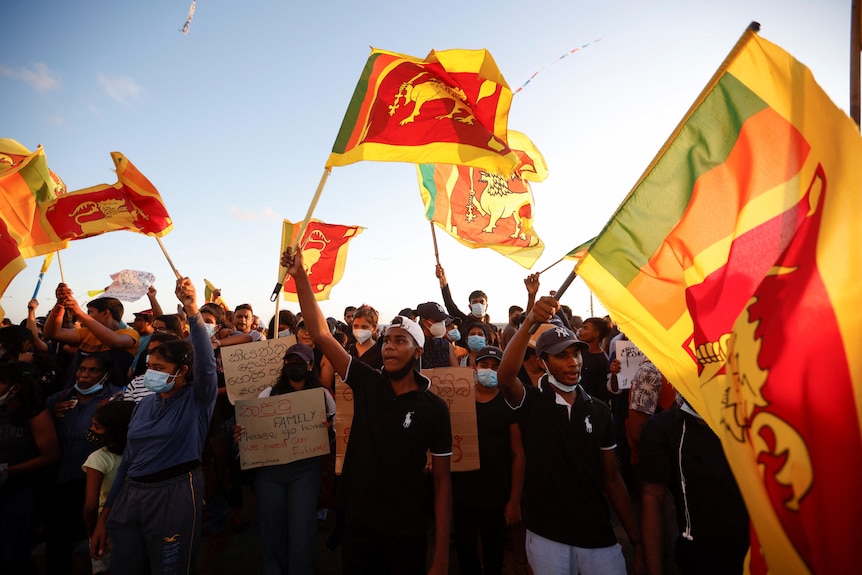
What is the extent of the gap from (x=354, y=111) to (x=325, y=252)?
177 inches

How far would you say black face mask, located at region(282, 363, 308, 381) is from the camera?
13.6 ft

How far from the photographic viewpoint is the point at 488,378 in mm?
3867

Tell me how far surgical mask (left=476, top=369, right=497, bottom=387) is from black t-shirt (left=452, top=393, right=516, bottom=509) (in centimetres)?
20

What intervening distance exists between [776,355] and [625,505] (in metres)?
1.93

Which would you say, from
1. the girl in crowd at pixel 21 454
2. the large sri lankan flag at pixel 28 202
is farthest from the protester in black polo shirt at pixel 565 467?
the large sri lankan flag at pixel 28 202

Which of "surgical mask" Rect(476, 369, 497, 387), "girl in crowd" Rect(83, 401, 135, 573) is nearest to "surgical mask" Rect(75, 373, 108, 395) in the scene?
"girl in crowd" Rect(83, 401, 135, 573)

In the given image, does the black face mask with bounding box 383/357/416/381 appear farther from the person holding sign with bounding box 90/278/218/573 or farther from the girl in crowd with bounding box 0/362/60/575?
the girl in crowd with bounding box 0/362/60/575

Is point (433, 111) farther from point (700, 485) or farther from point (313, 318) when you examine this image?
point (700, 485)

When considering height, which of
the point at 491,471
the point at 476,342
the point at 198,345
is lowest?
the point at 491,471

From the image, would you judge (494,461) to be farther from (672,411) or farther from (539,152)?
(539,152)

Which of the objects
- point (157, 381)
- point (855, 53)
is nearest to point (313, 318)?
point (157, 381)

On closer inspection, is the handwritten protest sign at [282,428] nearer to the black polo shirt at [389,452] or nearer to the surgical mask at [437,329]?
the black polo shirt at [389,452]

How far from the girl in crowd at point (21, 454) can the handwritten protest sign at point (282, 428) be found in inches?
65.6

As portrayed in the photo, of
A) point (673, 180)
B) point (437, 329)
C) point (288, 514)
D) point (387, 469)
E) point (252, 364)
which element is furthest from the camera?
Answer: point (437, 329)
